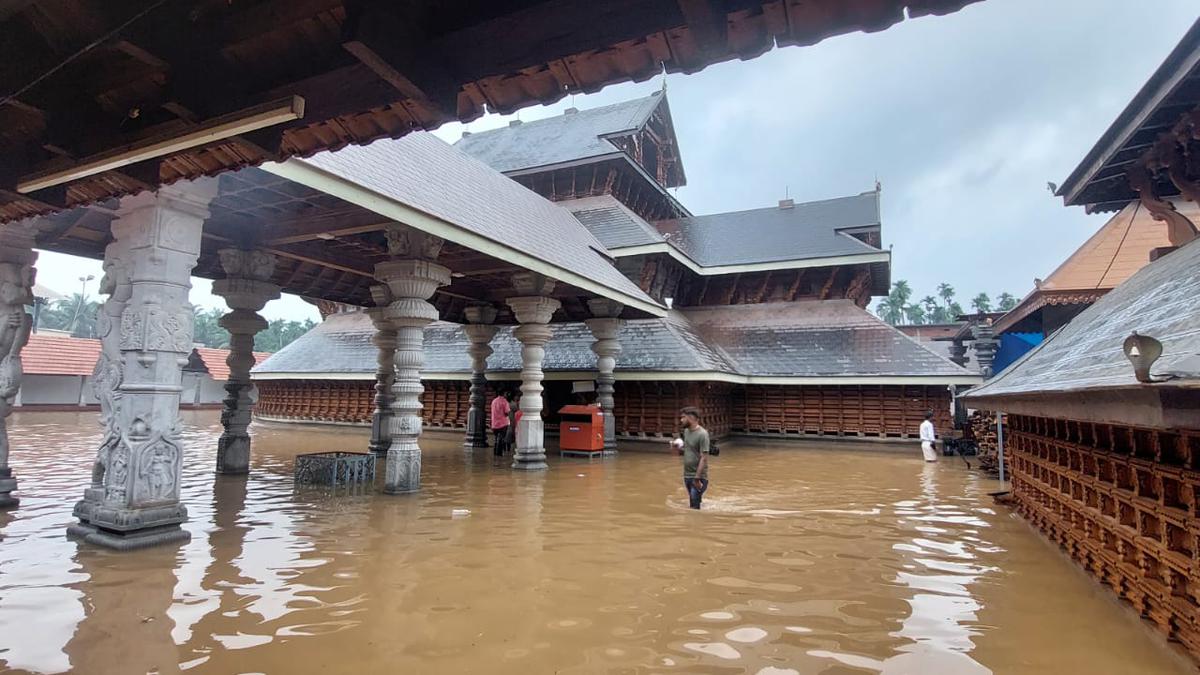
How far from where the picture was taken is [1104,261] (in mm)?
12367

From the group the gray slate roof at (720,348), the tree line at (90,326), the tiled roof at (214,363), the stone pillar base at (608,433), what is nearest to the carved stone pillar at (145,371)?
the stone pillar base at (608,433)

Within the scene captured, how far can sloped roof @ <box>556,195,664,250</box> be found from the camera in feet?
59.2

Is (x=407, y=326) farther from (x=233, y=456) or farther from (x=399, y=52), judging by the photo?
(x=399, y=52)

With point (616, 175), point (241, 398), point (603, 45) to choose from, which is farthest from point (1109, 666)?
point (616, 175)

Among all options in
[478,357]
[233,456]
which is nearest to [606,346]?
[478,357]

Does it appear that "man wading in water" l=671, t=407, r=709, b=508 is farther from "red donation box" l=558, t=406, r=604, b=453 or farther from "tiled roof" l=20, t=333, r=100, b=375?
"tiled roof" l=20, t=333, r=100, b=375

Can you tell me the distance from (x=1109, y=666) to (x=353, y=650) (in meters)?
4.14

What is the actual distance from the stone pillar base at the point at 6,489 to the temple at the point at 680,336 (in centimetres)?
871

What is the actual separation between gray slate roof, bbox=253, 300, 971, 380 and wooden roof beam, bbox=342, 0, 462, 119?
1307cm

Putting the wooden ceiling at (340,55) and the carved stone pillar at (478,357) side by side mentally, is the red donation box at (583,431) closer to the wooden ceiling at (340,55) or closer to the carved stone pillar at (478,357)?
the carved stone pillar at (478,357)

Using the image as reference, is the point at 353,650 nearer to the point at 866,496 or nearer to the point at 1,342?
the point at 1,342

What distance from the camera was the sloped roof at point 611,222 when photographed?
1803 cm

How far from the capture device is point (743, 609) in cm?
406

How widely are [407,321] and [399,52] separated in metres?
6.24
